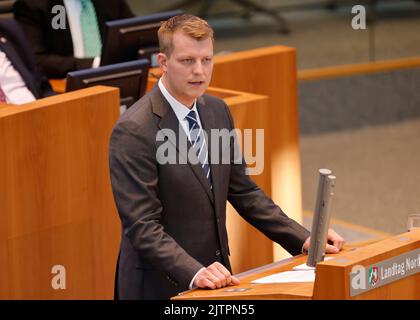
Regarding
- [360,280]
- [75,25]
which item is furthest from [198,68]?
[75,25]

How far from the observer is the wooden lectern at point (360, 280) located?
7.39ft

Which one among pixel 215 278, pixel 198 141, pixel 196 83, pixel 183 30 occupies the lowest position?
pixel 215 278

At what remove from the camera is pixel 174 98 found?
2850mm

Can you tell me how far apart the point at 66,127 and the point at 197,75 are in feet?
3.77

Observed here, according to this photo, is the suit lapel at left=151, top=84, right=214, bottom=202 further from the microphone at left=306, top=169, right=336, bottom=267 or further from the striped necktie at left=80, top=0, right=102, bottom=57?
the striped necktie at left=80, top=0, right=102, bottom=57

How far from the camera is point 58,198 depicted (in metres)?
3.78

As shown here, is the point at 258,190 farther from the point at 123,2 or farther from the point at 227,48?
the point at 227,48

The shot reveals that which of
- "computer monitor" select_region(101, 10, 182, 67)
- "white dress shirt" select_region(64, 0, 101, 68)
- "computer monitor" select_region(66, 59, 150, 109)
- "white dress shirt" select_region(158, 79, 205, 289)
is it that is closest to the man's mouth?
"white dress shirt" select_region(158, 79, 205, 289)

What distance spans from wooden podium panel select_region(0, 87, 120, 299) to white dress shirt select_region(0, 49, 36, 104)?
855 mm

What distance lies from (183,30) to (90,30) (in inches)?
107

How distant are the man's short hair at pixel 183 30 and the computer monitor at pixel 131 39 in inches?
72.4

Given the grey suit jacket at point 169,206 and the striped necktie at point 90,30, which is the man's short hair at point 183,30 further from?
the striped necktie at point 90,30

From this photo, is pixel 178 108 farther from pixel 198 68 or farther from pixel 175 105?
pixel 198 68
